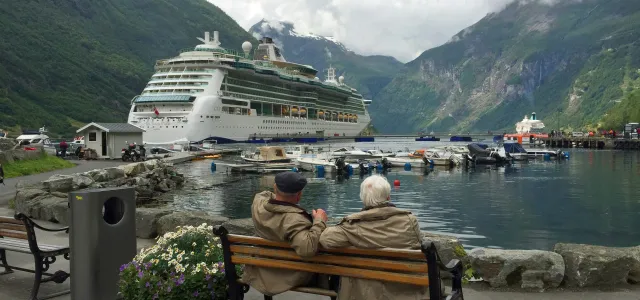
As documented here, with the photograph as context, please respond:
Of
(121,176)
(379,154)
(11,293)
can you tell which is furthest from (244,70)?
(11,293)

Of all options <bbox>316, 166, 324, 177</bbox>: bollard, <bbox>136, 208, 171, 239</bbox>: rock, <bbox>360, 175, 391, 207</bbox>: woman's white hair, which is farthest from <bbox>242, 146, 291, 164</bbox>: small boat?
<bbox>360, 175, 391, 207</bbox>: woman's white hair

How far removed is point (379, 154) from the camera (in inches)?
2029

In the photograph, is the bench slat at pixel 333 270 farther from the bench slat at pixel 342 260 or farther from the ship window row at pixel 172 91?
the ship window row at pixel 172 91

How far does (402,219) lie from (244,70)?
85134 mm

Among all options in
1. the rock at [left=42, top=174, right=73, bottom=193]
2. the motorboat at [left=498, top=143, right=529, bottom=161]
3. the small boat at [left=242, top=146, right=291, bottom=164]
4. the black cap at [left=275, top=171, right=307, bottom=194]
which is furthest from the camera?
the motorboat at [left=498, top=143, right=529, bottom=161]

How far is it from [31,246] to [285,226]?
3.02 metres

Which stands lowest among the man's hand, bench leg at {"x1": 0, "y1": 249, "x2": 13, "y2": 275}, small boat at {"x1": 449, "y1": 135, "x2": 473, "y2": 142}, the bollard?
the bollard

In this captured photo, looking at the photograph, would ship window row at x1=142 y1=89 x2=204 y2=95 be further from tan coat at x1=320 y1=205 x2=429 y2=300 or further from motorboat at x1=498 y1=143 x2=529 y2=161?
tan coat at x1=320 y1=205 x2=429 y2=300

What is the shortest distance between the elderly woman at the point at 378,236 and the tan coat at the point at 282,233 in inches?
4.6

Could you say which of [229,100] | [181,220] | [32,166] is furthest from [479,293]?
[229,100]

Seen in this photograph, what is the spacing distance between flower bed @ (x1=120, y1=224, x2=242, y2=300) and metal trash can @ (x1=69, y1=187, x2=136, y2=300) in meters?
0.30

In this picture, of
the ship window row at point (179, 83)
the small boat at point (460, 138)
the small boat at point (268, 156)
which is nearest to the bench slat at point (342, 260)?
the small boat at point (268, 156)

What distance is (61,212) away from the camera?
33.5 feet

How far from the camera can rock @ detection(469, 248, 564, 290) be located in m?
6.07
